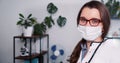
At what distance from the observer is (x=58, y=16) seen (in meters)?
3.32

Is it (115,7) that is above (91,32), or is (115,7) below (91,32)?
above

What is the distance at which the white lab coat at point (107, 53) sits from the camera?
69cm

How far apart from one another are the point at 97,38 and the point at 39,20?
2.62m

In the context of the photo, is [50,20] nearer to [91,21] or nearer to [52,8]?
[52,8]

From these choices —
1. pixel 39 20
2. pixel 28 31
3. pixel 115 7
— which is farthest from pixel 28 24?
pixel 115 7

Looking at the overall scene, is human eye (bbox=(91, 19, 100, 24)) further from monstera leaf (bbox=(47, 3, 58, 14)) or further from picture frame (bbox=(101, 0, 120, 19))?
monstera leaf (bbox=(47, 3, 58, 14))

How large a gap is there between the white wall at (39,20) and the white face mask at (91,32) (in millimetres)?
2339

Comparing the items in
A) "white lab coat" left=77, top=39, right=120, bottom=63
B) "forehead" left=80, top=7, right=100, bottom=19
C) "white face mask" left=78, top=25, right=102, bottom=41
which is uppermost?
"forehead" left=80, top=7, right=100, bottom=19

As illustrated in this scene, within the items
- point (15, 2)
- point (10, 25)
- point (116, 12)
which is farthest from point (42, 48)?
point (116, 12)

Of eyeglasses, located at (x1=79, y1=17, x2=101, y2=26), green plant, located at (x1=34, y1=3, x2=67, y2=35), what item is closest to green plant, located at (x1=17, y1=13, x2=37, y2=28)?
green plant, located at (x1=34, y1=3, x2=67, y2=35)

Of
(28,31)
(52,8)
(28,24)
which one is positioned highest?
(52,8)

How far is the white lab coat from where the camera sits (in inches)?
27.2

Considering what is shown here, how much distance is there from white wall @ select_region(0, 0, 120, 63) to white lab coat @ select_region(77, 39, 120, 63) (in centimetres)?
249

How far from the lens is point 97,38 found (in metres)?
0.82
